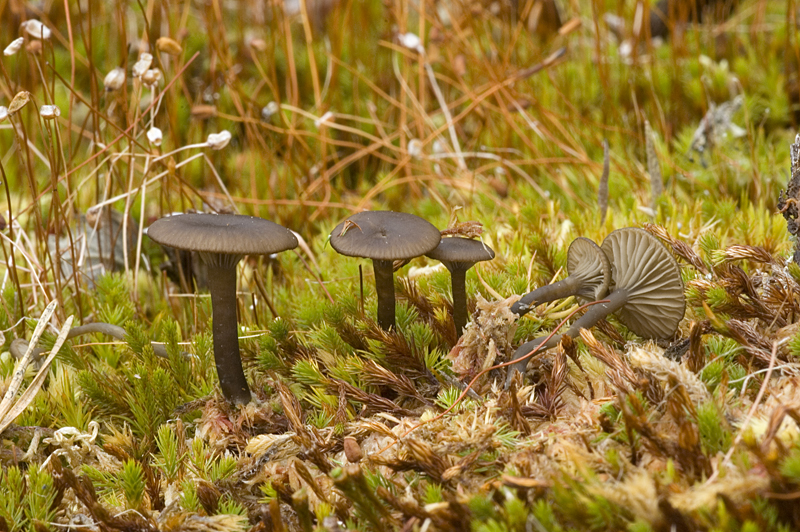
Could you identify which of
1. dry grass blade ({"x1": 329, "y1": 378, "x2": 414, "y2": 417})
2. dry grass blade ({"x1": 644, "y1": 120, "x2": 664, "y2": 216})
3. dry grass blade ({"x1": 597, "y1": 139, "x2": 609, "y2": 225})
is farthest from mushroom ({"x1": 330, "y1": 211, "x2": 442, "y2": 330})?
dry grass blade ({"x1": 644, "y1": 120, "x2": 664, "y2": 216})

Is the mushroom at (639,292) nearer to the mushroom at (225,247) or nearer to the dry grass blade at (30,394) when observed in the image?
the mushroom at (225,247)

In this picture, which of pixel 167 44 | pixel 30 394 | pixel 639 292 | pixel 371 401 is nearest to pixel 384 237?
pixel 371 401

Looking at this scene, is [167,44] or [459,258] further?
[167,44]

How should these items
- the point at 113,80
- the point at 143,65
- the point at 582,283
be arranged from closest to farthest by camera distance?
the point at 582,283 < the point at 143,65 < the point at 113,80

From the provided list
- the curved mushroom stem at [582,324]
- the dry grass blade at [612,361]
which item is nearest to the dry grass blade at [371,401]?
the curved mushroom stem at [582,324]

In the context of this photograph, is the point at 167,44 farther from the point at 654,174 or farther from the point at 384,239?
the point at 654,174
